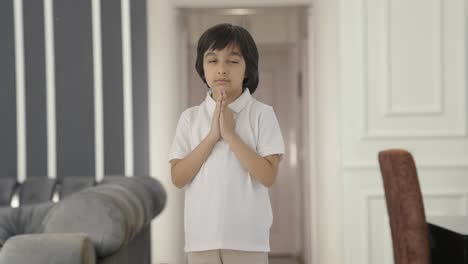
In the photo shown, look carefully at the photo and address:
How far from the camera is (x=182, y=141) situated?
4.35ft

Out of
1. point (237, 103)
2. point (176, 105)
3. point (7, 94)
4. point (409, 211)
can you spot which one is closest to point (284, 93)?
point (176, 105)

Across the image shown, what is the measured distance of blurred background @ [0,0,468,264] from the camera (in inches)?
151

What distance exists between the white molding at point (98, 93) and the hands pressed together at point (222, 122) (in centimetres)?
319

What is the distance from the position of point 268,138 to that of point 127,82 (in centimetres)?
318

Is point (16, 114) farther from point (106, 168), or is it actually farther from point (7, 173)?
point (106, 168)

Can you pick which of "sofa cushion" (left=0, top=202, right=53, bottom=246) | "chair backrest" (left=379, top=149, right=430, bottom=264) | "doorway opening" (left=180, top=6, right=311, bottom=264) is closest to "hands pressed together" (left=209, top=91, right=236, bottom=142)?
"chair backrest" (left=379, top=149, right=430, bottom=264)

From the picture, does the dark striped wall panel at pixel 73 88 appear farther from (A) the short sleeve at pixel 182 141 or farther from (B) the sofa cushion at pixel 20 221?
(A) the short sleeve at pixel 182 141

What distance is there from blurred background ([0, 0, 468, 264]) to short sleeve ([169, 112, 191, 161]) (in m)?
2.58

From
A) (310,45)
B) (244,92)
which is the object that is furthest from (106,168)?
(244,92)

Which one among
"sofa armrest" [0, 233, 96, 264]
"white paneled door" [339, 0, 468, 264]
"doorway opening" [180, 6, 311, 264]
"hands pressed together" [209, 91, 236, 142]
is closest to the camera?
"hands pressed together" [209, 91, 236, 142]

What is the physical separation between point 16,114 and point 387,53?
2.18m

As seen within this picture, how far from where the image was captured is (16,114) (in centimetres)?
435

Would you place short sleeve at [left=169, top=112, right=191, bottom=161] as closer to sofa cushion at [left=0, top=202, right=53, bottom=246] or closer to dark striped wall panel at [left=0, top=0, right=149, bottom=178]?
sofa cushion at [left=0, top=202, right=53, bottom=246]

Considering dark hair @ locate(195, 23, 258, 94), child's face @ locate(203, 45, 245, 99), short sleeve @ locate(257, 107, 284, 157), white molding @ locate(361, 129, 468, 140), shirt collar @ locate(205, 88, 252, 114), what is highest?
dark hair @ locate(195, 23, 258, 94)
